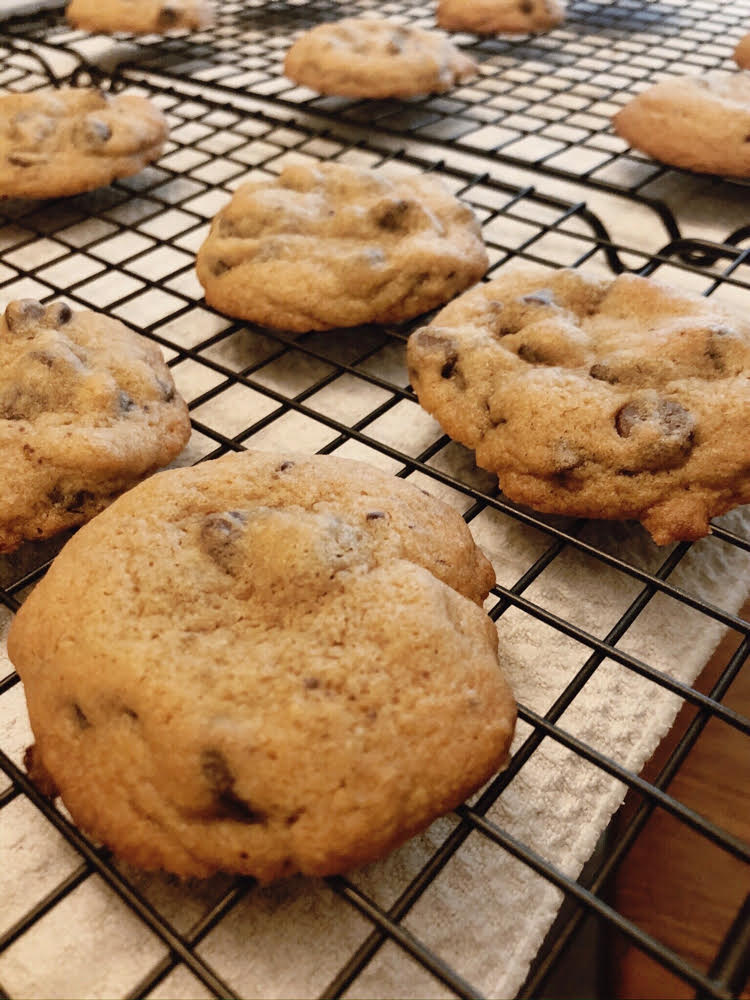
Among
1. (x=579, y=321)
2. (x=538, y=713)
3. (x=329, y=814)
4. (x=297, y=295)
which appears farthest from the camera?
(x=297, y=295)

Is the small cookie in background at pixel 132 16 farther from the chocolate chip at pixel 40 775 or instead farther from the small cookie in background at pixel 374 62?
the chocolate chip at pixel 40 775

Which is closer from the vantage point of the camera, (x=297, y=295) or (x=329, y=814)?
(x=329, y=814)

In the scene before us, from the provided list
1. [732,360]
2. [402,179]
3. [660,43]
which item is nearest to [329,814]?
[732,360]

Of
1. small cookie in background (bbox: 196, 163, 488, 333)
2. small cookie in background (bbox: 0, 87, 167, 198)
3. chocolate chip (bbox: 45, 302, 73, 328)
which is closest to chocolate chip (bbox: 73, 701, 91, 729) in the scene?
chocolate chip (bbox: 45, 302, 73, 328)

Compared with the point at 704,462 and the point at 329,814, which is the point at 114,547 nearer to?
the point at 329,814

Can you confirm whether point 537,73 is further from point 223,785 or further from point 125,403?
point 223,785

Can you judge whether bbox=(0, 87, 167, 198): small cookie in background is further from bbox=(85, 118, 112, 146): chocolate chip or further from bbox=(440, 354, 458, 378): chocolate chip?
bbox=(440, 354, 458, 378): chocolate chip

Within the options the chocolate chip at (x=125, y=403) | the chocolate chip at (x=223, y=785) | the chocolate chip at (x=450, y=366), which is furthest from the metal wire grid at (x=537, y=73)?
the chocolate chip at (x=223, y=785)
